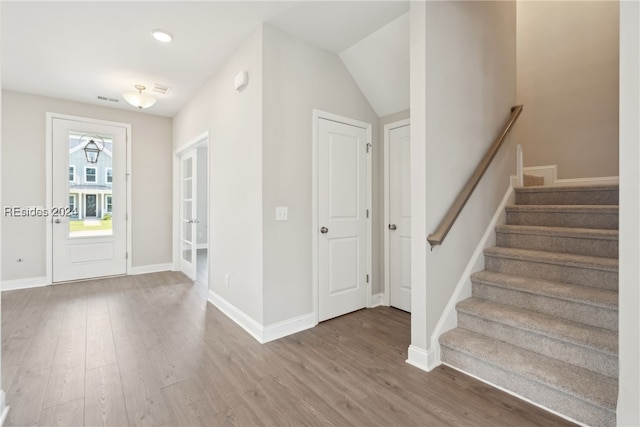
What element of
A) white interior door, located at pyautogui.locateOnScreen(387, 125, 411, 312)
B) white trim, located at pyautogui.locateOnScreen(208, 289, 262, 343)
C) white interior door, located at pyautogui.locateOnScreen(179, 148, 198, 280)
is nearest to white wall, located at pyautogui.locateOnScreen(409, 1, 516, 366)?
white interior door, located at pyautogui.locateOnScreen(387, 125, 411, 312)

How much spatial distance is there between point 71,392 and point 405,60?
3.66 m

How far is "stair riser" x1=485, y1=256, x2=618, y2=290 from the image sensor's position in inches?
82.4

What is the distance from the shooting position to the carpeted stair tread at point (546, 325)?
5.90 feet

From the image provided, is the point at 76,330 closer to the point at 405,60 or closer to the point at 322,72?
the point at 322,72

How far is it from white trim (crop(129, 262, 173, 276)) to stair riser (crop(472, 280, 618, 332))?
4890 mm

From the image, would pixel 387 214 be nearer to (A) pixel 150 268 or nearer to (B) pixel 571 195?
(B) pixel 571 195

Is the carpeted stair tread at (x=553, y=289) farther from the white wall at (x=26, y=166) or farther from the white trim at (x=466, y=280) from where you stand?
the white wall at (x=26, y=166)

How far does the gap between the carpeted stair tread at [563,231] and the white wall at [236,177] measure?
7.49 ft

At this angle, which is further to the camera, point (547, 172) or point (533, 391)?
point (547, 172)

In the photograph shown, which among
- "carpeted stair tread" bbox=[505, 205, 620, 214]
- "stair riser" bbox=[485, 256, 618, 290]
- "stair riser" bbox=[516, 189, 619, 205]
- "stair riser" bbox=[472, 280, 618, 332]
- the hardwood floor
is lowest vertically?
the hardwood floor

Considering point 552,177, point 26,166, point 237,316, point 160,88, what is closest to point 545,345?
point 237,316

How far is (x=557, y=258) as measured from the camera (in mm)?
2301

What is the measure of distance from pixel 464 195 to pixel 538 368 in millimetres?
1217

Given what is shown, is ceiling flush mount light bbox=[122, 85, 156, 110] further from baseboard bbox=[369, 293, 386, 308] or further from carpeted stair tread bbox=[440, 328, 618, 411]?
carpeted stair tread bbox=[440, 328, 618, 411]
